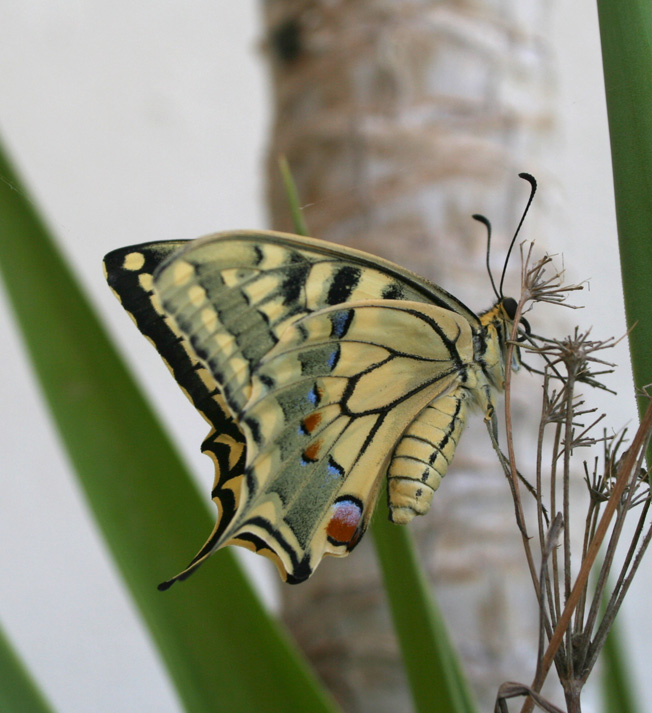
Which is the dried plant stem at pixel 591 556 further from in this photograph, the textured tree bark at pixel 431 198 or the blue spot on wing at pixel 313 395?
the textured tree bark at pixel 431 198

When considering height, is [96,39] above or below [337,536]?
above

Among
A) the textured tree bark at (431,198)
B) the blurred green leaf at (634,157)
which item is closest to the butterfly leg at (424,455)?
the blurred green leaf at (634,157)

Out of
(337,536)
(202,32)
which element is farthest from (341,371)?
(202,32)

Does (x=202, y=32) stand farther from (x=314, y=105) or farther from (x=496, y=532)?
(x=496, y=532)

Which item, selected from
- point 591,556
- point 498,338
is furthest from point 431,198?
point 591,556

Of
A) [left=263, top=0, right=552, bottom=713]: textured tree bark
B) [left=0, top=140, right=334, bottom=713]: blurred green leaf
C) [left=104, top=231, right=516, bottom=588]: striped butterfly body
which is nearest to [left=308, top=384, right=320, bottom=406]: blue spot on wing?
[left=104, top=231, right=516, bottom=588]: striped butterfly body

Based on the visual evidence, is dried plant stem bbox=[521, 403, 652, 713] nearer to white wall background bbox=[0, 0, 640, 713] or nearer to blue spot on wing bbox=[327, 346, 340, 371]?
blue spot on wing bbox=[327, 346, 340, 371]
